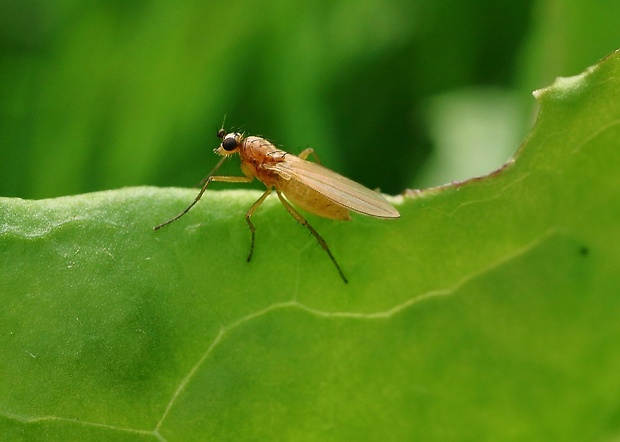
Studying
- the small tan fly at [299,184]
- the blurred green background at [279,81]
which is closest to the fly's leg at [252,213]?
the small tan fly at [299,184]

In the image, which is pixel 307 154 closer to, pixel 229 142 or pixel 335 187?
pixel 229 142

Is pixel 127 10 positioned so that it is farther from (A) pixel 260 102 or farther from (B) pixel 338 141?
(B) pixel 338 141

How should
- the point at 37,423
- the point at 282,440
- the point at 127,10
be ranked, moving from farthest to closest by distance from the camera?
1. the point at 127,10
2. the point at 282,440
3. the point at 37,423

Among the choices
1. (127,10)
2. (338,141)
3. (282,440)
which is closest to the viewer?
(282,440)

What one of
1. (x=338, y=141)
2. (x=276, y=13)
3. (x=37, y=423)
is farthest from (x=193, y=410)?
(x=276, y=13)

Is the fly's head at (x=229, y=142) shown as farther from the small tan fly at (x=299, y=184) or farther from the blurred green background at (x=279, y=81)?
the blurred green background at (x=279, y=81)

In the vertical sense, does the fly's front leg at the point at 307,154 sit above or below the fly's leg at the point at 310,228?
below

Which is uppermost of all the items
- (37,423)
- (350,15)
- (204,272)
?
(350,15)
